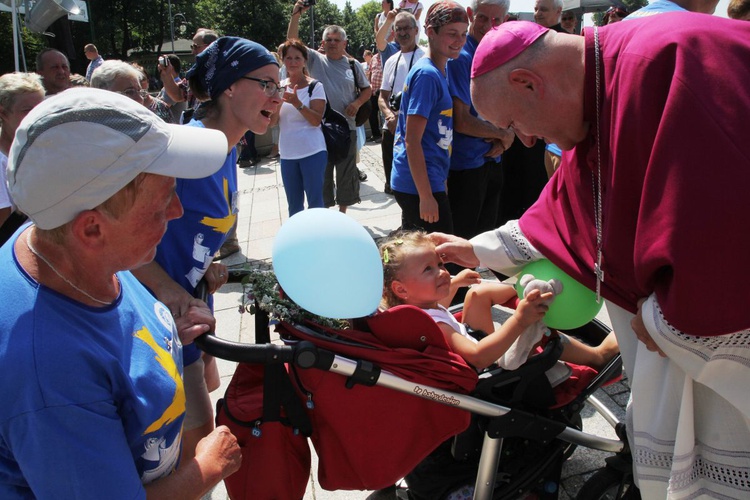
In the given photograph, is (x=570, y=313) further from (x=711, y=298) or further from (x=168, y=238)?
(x=168, y=238)

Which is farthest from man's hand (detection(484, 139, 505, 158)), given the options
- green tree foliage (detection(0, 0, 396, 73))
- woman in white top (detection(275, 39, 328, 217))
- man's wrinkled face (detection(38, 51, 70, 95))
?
green tree foliage (detection(0, 0, 396, 73))

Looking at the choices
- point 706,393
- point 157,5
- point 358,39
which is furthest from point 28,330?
point 358,39

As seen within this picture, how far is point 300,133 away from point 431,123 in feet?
6.26

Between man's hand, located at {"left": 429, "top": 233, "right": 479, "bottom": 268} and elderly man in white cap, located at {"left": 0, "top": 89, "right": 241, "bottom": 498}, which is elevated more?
elderly man in white cap, located at {"left": 0, "top": 89, "right": 241, "bottom": 498}

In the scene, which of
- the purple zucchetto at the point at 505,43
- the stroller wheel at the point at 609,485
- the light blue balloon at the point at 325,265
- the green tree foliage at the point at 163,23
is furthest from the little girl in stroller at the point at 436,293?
the green tree foliage at the point at 163,23

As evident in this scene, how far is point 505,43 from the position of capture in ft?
4.93

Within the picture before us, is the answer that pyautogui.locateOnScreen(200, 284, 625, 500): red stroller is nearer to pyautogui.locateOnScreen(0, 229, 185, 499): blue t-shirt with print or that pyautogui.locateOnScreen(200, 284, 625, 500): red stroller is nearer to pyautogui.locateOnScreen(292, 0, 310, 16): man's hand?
pyautogui.locateOnScreen(0, 229, 185, 499): blue t-shirt with print

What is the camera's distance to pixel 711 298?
47.2 inches

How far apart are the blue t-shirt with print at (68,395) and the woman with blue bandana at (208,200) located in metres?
0.60

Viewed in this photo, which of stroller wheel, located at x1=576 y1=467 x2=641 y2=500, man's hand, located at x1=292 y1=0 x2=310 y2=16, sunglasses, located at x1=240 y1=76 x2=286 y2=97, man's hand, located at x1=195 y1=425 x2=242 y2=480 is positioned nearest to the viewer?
man's hand, located at x1=195 y1=425 x2=242 y2=480

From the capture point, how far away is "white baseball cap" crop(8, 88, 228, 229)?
1005mm

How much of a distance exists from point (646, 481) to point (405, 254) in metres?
1.19

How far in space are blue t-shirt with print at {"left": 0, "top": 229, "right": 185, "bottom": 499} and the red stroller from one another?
42 centimetres

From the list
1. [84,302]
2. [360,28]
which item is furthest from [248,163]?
[360,28]
